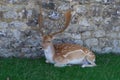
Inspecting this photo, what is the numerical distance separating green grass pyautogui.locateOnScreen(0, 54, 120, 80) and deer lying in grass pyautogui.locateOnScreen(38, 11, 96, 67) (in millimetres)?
125

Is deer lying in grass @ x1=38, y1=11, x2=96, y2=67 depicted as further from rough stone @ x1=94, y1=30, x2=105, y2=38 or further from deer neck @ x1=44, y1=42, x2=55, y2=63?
rough stone @ x1=94, y1=30, x2=105, y2=38

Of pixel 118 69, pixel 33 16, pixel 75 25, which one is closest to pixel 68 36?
pixel 75 25

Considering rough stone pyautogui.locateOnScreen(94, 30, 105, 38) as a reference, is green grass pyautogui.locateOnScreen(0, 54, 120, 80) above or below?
below

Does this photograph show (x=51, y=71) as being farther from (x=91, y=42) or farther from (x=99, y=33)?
(x=99, y=33)

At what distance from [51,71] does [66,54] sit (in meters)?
0.52

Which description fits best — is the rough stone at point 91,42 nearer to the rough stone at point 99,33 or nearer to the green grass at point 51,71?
the rough stone at point 99,33

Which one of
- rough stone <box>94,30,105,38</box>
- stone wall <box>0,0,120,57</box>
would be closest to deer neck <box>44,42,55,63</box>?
stone wall <box>0,0,120,57</box>

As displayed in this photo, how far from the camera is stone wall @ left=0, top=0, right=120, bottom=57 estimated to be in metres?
7.43

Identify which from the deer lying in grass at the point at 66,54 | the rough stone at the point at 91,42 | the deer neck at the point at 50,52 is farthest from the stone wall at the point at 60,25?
the deer neck at the point at 50,52

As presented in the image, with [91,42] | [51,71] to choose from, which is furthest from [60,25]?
[51,71]

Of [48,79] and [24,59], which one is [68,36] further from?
[48,79]

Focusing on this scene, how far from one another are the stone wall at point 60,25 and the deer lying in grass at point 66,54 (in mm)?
500

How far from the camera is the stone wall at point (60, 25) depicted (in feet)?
24.4

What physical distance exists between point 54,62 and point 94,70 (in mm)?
769
